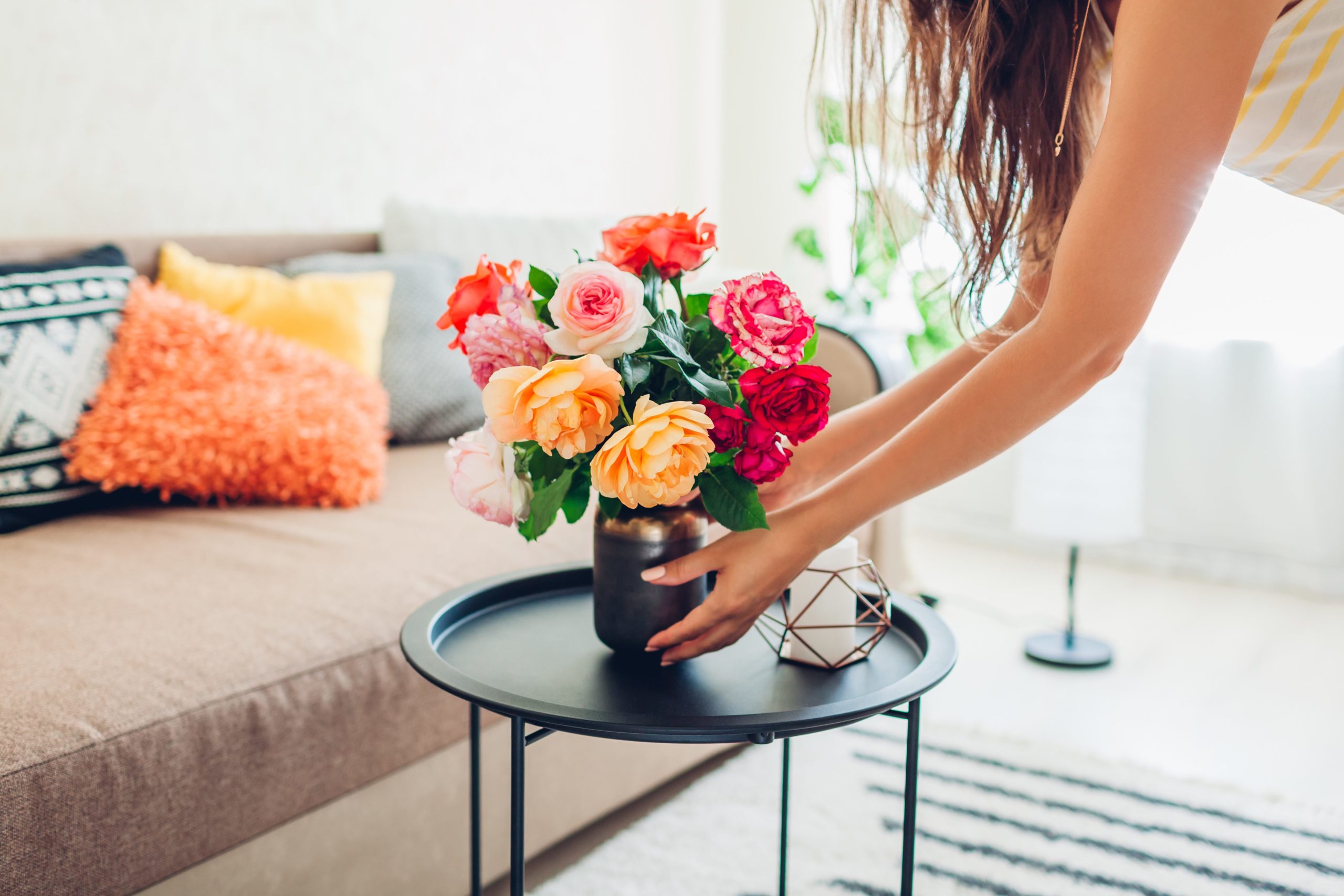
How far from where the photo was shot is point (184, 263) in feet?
5.77

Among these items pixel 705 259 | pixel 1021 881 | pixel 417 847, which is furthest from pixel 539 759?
pixel 705 259

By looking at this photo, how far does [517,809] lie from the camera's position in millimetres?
836

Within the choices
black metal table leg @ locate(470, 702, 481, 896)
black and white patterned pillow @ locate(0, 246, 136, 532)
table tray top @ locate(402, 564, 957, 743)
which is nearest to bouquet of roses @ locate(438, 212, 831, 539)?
table tray top @ locate(402, 564, 957, 743)

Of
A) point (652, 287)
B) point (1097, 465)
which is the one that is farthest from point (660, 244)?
point (1097, 465)

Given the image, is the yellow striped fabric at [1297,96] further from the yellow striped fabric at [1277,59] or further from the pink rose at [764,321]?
the pink rose at [764,321]

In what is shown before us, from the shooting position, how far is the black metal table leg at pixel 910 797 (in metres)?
0.85

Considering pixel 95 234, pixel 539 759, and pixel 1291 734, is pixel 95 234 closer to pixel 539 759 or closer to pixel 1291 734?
pixel 539 759

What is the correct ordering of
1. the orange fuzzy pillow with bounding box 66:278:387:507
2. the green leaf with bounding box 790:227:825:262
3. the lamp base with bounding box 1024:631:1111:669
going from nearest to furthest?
the orange fuzzy pillow with bounding box 66:278:387:507 → the lamp base with bounding box 1024:631:1111:669 → the green leaf with bounding box 790:227:825:262

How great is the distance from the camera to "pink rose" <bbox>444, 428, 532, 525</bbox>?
84 centimetres

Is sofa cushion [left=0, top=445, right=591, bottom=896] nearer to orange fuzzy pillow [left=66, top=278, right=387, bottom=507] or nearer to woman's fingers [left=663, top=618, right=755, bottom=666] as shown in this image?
orange fuzzy pillow [left=66, top=278, right=387, bottom=507]

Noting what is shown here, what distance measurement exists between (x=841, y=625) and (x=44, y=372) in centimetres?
120

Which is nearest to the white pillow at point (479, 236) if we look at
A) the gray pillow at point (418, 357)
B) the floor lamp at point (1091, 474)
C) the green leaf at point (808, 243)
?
the gray pillow at point (418, 357)

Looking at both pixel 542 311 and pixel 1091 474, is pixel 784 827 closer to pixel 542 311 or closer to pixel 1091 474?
pixel 542 311

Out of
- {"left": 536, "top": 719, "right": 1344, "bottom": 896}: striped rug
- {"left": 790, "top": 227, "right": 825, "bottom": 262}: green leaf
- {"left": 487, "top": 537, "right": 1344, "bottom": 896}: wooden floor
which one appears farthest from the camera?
{"left": 790, "top": 227, "right": 825, "bottom": 262}: green leaf
